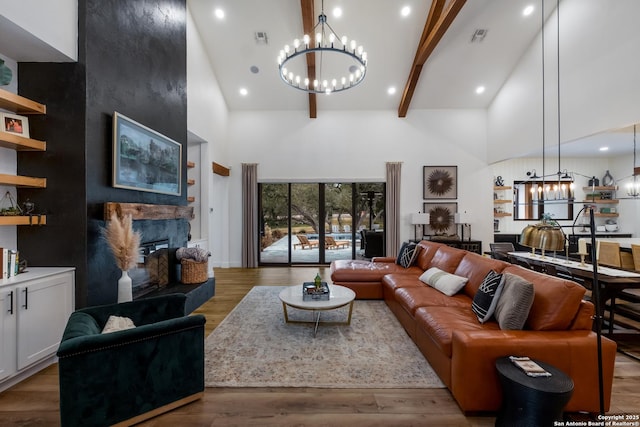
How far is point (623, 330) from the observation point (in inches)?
132

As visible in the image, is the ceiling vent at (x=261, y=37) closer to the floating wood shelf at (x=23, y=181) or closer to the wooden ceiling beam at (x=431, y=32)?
the wooden ceiling beam at (x=431, y=32)

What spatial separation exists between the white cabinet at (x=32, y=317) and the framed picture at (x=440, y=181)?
7.13 metres

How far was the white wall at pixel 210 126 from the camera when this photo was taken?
5.22m

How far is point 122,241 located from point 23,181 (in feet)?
3.27

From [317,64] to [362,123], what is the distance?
1958 mm

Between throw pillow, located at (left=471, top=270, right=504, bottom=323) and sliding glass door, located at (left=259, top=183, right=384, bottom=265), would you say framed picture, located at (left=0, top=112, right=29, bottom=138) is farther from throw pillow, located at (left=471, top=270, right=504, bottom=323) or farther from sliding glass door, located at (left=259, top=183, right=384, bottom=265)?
sliding glass door, located at (left=259, top=183, right=384, bottom=265)

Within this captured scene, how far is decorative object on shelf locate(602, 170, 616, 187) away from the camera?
730cm

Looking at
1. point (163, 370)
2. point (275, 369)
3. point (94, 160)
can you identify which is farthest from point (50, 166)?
point (275, 369)

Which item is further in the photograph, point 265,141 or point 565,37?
point 265,141

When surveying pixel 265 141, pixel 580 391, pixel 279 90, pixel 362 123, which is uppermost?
pixel 279 90

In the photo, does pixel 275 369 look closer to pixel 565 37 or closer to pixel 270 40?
pixel 270 40

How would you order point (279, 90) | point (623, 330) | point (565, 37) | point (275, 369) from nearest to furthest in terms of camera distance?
point (275, 369)
point (623, 330)
point (565, 37)
point (279, 90)

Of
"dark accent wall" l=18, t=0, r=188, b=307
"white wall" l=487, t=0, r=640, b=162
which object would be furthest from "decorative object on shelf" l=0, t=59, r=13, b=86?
"white wall" l=487, t=0, r=640, b=162

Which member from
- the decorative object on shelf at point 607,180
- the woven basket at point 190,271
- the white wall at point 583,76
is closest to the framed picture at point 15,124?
the woven basket at point 190,271
